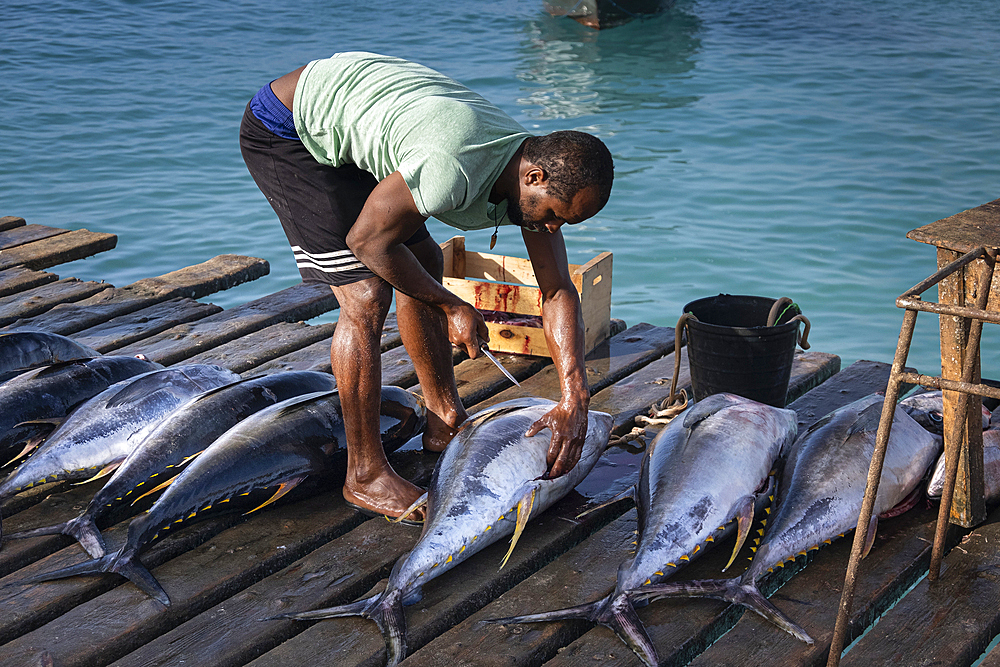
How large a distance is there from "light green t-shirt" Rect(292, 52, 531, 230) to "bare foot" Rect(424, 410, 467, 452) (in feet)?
3.24

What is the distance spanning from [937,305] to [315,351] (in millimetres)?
3114

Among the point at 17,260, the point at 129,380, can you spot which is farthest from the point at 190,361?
the point at 17,260

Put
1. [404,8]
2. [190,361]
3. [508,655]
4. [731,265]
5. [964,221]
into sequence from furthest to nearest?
[404,8]
[731,265]
[190,361]
[964,221]
[508,655]

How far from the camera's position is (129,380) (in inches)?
142

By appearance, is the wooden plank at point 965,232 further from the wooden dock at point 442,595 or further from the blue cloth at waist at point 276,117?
the blue cloth at waist at point 276,117

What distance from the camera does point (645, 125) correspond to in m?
12.3

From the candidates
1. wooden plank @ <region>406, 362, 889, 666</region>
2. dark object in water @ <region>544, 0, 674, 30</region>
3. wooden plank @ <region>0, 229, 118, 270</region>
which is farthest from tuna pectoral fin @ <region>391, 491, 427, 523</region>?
dark object in water @ <region>544, 0, 674, 30</region>

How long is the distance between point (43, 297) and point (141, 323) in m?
0.75

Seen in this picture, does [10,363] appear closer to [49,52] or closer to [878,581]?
[878,581]

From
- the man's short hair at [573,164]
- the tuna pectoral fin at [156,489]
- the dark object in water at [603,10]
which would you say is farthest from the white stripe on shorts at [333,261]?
the dark object in water at [603,10]

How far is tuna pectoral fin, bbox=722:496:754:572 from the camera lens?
2.71m

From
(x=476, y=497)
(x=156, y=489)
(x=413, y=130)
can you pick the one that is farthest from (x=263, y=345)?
(x=413, y=130)

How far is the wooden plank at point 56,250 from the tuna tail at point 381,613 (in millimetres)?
4198

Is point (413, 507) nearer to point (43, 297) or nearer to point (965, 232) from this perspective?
point (965, 232)
